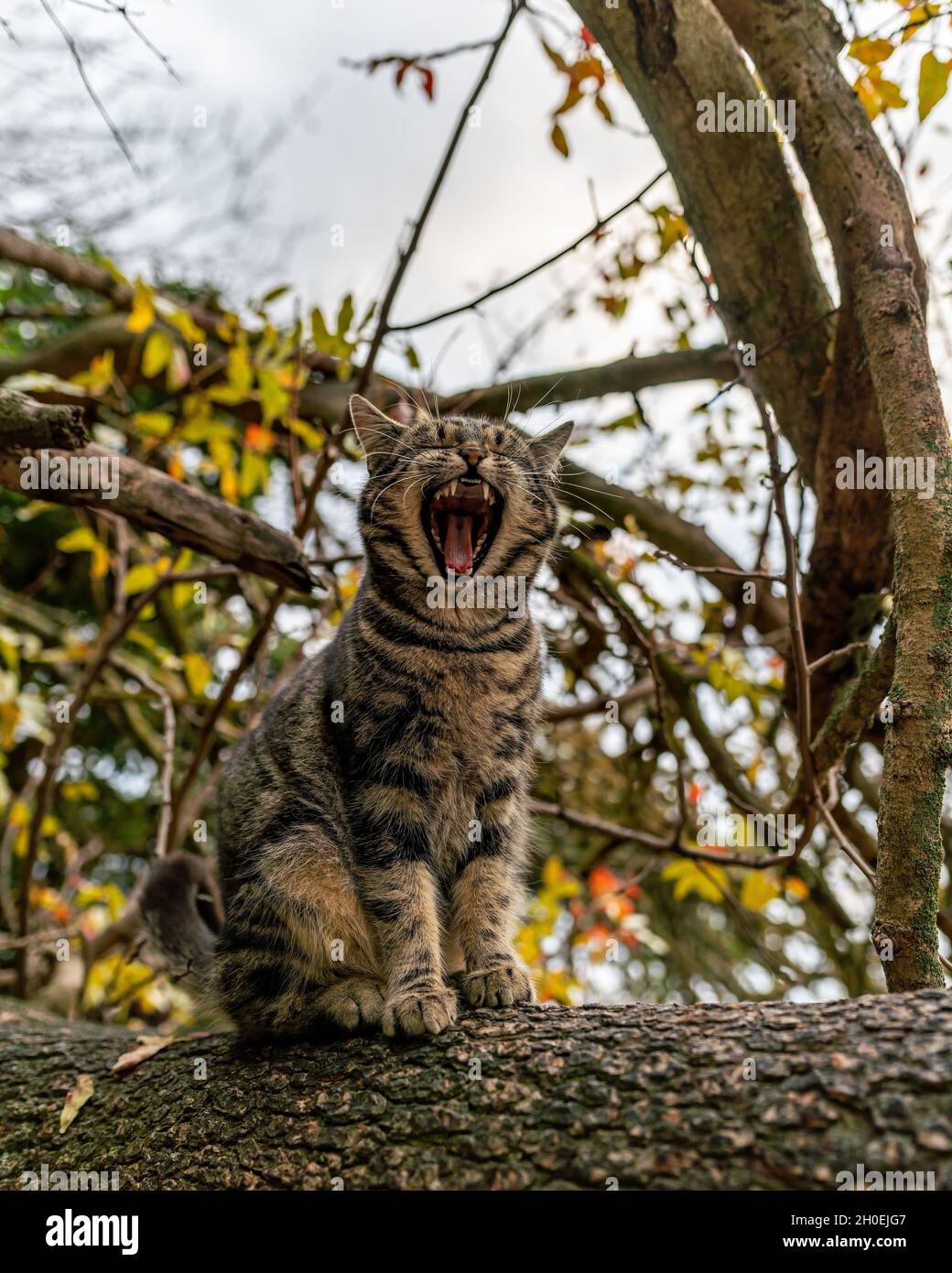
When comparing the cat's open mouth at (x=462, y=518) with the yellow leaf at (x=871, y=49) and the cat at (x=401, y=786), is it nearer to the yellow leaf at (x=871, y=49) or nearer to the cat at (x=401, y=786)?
the cat at (x=401, y=786)

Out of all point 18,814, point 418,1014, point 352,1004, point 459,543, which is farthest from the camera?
point 18,814

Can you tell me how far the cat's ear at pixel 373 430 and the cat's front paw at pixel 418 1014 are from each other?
5.09 feet

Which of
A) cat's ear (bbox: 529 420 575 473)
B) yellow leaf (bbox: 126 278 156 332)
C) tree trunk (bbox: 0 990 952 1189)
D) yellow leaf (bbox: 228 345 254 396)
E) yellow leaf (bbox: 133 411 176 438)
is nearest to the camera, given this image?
tree trunk (bbox: 0 990 952 1189)

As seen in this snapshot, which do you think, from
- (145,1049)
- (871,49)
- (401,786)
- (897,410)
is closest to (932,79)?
→ (871,49)

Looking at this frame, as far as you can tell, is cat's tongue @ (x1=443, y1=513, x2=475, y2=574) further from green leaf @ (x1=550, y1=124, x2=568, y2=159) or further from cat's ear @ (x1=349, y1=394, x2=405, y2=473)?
green leaf @ (x1=550, y1=124, x2=568, y2=159)

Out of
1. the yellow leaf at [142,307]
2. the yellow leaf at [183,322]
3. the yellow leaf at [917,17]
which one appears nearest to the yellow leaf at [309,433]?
the yellow leaf at [183,322]

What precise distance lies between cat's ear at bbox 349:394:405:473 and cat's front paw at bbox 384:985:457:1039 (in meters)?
1.55

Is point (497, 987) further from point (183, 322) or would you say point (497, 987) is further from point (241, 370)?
point (183, 322)

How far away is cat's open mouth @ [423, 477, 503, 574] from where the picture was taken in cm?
269

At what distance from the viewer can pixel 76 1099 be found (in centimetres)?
228

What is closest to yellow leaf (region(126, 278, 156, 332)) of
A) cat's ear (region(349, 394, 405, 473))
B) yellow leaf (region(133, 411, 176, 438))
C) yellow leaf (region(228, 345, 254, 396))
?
Answer: yellow leaf (region(228, 345, 254, 396))

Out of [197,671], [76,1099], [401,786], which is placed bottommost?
[76,1099]

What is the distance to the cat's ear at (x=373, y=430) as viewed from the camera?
2824mm

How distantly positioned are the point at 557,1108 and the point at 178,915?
172cm
